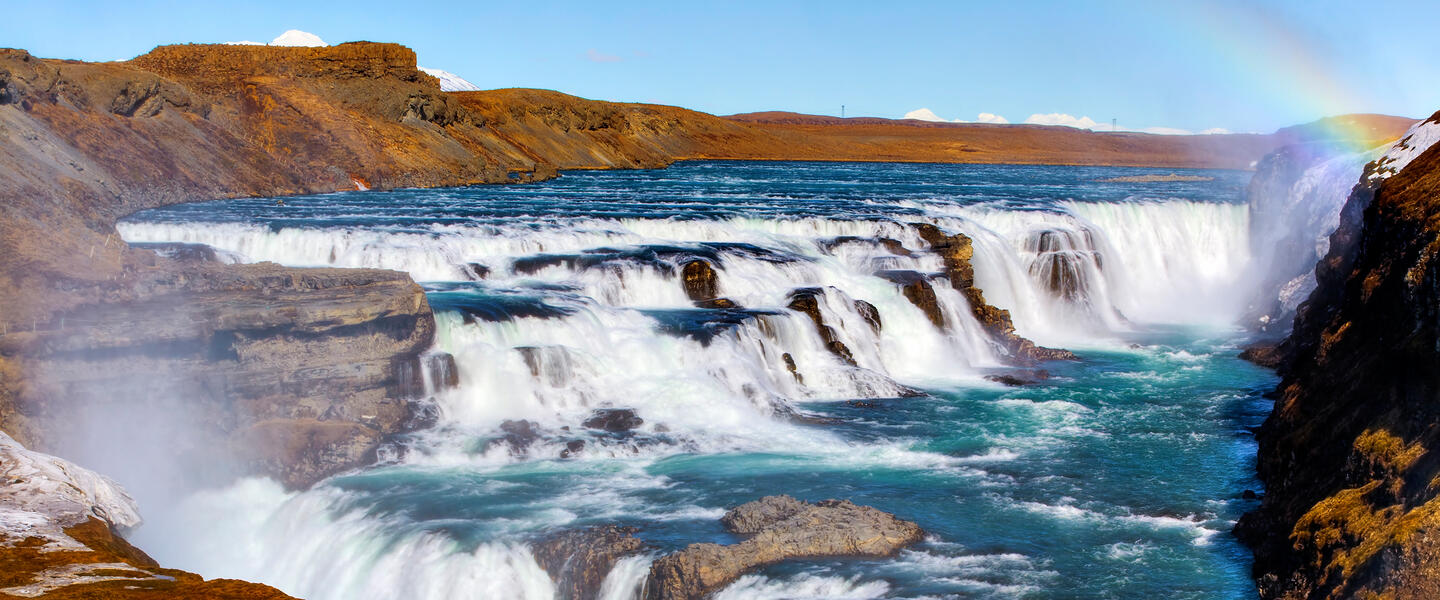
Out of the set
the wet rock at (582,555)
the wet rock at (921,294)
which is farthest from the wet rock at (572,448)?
the wet rock at (921,294)

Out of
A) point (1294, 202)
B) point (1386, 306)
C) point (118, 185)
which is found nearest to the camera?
point (1386, 306)

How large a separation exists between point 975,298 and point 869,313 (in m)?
3.99

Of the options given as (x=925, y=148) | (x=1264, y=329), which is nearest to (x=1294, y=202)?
(x=1264, y=329)

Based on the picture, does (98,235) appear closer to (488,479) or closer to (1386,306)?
(488,479)

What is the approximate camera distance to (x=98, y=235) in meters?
18.6

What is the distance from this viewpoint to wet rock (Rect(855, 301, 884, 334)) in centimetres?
2467

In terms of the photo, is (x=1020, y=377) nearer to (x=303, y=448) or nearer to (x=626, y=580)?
(x=626, y=580)

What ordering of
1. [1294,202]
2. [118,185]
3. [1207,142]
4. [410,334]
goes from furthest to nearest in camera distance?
[1207,142] → [118,185] → [1294,202] → [410,334]

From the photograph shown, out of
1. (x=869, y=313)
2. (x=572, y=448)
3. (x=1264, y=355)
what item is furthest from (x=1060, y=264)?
(x=572, y=448)

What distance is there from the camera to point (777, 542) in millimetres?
12219

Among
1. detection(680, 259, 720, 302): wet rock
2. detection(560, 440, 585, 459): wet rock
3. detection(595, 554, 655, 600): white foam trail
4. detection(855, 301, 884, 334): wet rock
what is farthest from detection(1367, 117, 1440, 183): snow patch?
detection(595, 554, 655, 600): white foam trail

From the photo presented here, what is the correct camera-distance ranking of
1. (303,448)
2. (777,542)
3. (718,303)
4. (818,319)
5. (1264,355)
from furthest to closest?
(1264,355) < (718,303) < (818,319) < (303,448) < (777,542)

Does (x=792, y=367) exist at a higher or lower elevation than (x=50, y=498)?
lower

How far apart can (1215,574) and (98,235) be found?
17.3 m
